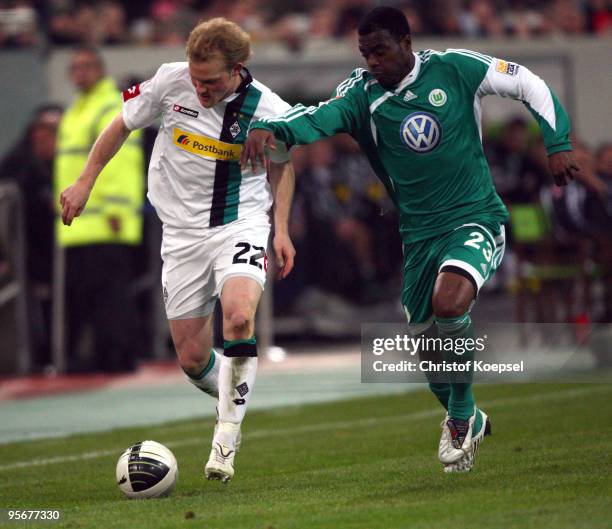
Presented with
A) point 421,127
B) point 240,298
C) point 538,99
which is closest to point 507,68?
point 538,99

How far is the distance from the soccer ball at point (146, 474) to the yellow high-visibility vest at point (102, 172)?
6980mm

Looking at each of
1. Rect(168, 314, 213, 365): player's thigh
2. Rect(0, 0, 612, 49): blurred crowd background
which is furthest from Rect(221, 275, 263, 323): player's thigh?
Rect(0, 0, 612, 49): blurred crowd background

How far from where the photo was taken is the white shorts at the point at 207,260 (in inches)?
302

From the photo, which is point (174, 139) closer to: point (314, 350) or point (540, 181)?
point (314, 350)

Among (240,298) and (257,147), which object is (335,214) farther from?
(257,147)

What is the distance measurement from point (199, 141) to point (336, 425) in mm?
3294

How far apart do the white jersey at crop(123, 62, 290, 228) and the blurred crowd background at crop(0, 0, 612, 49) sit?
928 cm

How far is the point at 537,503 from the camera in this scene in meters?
6.17

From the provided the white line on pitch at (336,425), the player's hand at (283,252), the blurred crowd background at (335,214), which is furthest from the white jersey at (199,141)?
the blurred crowd background at (335,214)

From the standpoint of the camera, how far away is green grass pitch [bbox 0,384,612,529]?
6059 millimetres

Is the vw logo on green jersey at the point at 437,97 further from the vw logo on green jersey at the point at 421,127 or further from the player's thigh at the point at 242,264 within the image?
the player's thigh at the point at 242,264

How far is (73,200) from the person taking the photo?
7.52 meters

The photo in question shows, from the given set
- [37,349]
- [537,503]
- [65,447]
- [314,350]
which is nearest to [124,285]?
[37,349]

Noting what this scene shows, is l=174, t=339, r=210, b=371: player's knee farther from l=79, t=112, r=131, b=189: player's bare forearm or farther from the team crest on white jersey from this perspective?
the team crest on white jersey
